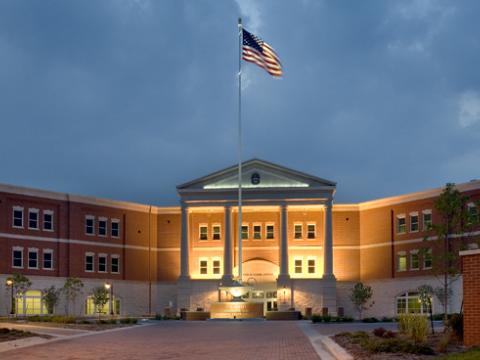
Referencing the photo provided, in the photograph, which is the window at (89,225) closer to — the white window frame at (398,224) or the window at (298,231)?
the window at (298,231)

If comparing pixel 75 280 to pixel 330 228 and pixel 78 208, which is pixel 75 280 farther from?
pixel 330 228

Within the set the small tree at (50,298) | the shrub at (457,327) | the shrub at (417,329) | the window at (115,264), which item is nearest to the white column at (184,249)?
the window at (115,264)

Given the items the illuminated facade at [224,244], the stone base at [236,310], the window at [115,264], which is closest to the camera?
the stone base at [236,310]

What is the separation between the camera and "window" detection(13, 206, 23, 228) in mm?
67188

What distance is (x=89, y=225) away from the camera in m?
73.6

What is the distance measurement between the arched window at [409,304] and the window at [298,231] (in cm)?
1122

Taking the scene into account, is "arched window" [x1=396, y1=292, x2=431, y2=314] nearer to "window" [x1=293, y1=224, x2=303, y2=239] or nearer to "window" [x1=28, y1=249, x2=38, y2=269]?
"window" [x1=293, y1=224, x2=303, y2=239]

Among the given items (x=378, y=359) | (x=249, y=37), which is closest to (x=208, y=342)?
(x=378, y=359)

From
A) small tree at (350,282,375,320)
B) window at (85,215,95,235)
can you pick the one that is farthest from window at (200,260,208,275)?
small tree at (350,282,375,320)

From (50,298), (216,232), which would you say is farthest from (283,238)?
(50,298)

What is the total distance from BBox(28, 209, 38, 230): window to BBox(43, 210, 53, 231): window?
0.95 m

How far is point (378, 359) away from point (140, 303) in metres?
56.8

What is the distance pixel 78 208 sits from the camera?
72625mm

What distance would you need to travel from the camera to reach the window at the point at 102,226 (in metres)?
74.4
